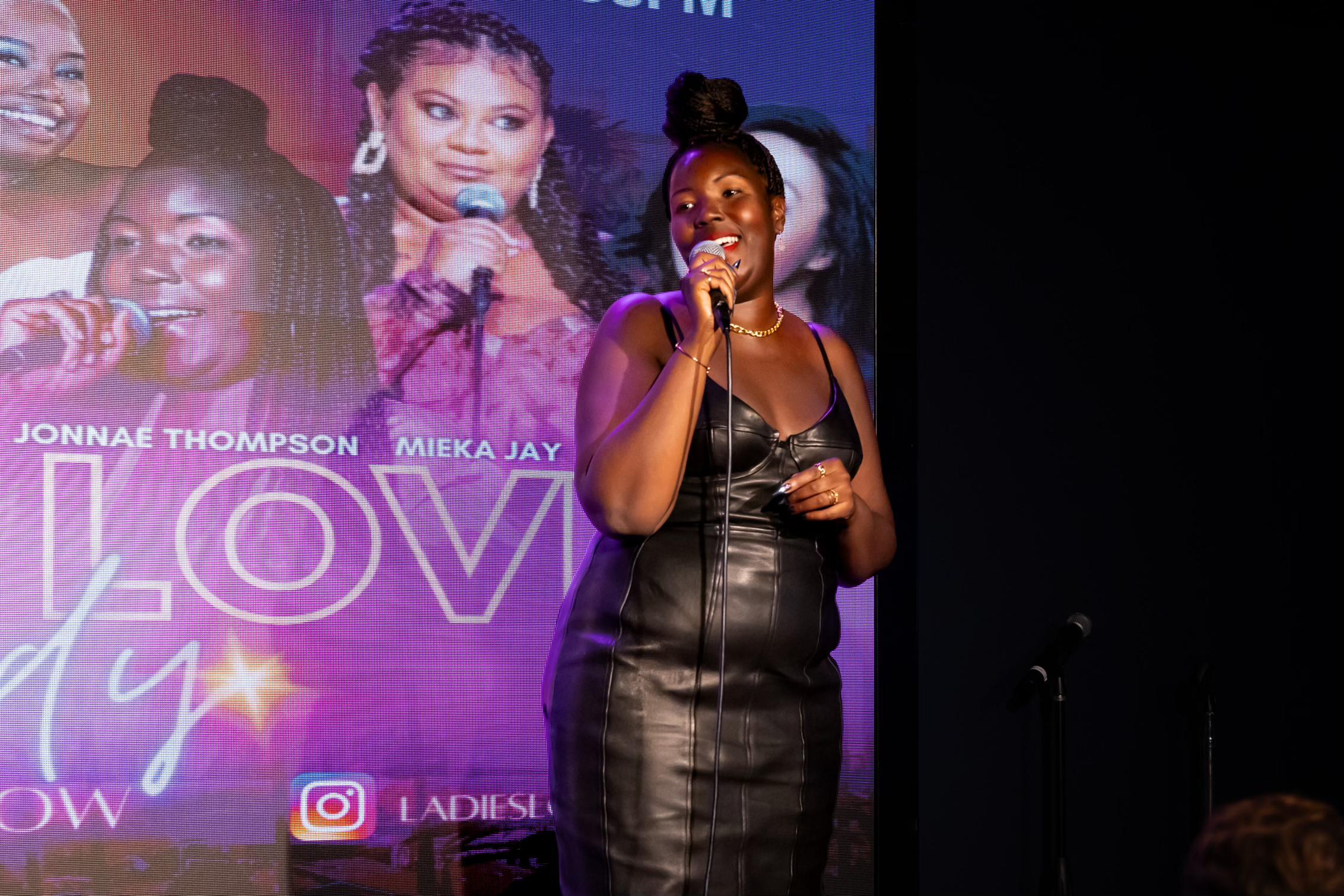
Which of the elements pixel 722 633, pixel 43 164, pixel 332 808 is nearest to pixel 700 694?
pixel 722 633

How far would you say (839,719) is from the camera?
6.82 feet

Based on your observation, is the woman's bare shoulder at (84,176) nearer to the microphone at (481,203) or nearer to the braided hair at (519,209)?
→ the braided hair at (519,209)

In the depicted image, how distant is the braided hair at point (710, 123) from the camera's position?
2.12m

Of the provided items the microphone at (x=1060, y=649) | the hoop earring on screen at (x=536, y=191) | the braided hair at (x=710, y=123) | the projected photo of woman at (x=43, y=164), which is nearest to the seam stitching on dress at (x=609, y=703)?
the braided hair at (x=710, y=123)

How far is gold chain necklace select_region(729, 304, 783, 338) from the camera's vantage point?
2.09 metres

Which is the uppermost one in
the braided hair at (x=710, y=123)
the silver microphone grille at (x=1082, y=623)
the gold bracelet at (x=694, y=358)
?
the braided hair at (x=710, y=123)

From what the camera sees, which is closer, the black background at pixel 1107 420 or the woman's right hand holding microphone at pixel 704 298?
the woman's right hand holding microphone at pixel 704 298

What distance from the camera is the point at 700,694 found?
1917mm

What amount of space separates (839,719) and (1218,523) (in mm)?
1985

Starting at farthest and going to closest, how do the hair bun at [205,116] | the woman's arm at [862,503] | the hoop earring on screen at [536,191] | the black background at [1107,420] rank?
1. the black background at [1107,420]
2. the hoop earring on screen at [536,191]
3. the hair bun at [205,116]
4. the woman's arm at [862,503]

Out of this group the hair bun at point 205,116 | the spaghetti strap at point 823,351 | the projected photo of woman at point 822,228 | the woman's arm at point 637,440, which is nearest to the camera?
the woman's arm at point 637,440

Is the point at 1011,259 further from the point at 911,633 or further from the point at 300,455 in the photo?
the point at 300,455

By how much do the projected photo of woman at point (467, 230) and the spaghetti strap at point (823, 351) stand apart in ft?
2.78

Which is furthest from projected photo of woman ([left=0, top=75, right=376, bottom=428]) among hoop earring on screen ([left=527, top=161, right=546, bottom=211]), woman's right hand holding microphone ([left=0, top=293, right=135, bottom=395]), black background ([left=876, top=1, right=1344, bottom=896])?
black background ([left=876, top=1, right=1344, bottom=896])
